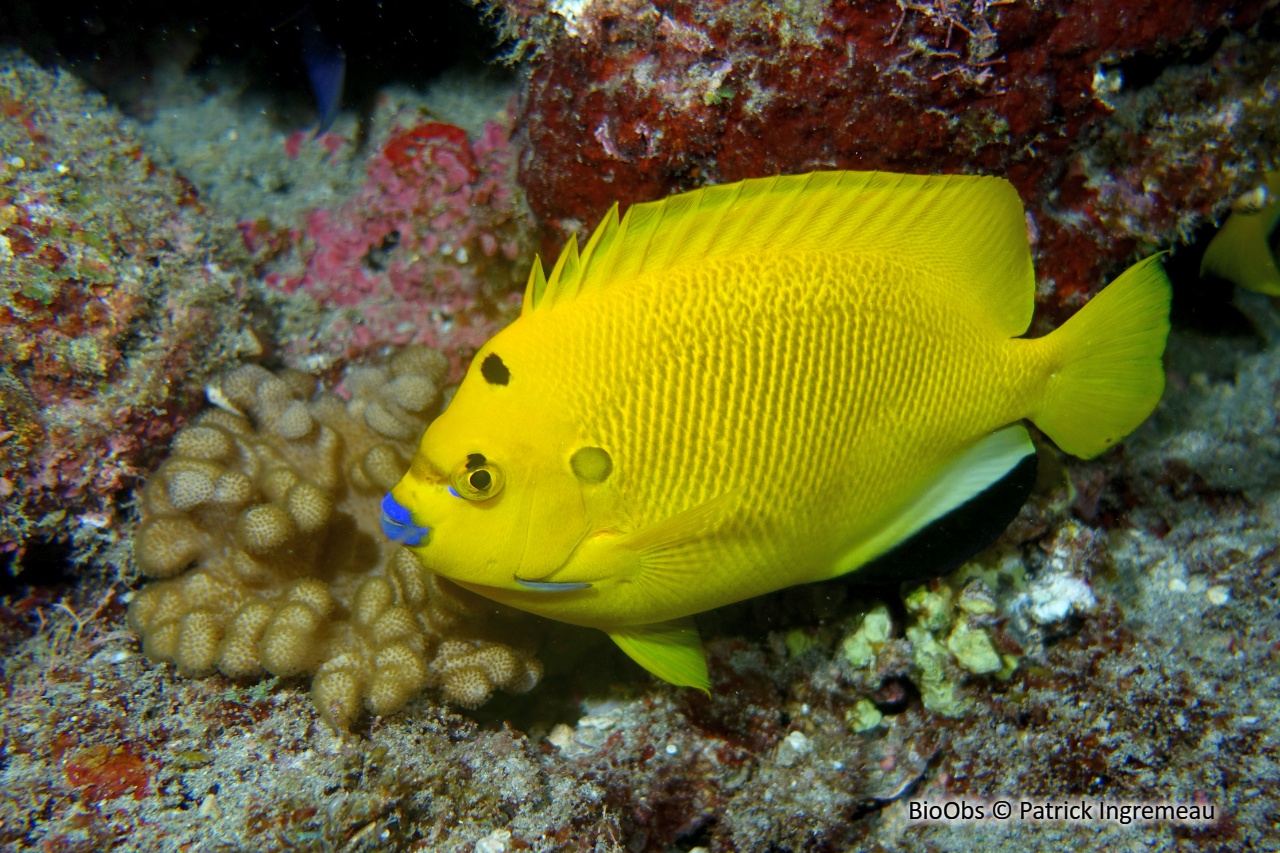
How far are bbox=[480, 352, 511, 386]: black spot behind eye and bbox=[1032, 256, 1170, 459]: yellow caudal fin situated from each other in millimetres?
1443

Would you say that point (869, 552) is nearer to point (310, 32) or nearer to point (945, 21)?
point (945, 21)

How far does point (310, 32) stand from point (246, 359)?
5.49 feet

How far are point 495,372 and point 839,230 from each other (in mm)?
955

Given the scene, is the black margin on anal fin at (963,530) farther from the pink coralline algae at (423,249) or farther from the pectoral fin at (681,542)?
the pink coralline algae at (423,249)

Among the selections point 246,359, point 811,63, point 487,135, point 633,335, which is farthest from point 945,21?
point 246,359

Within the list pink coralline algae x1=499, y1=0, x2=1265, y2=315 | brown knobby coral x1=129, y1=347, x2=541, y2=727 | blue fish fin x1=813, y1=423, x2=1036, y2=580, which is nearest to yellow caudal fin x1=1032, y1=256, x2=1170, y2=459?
blue fish fin x1=813, y1=423, x2=1036, y2=580

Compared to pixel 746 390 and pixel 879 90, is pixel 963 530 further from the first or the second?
pixel 879 90

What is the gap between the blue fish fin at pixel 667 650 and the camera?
6.53 feet

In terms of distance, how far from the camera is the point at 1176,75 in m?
2.18

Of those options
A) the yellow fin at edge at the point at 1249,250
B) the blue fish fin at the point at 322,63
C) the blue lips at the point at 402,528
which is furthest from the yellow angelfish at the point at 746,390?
the blue fish fin at the point at 322,63

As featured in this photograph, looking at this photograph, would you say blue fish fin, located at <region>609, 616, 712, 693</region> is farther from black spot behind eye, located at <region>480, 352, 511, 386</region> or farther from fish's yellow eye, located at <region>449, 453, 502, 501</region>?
black spot behind eye, located at <region>480, 352, 511, 386</region>

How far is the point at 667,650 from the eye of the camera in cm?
204

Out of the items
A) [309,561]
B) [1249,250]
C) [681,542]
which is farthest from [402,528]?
[1249,250]

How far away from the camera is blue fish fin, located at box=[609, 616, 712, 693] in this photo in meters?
1.99
